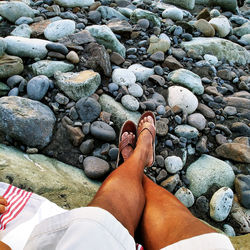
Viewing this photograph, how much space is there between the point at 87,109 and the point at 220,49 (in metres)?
2.34

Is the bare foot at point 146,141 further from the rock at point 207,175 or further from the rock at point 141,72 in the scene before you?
the rock at point 141,72

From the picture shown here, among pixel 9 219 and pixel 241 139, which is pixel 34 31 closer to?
pixel 9 219

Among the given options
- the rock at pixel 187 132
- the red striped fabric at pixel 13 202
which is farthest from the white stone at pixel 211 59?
the red striped fabric at pixel 13 202

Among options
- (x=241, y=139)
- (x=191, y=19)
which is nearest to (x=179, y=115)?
(x=241, y=139)

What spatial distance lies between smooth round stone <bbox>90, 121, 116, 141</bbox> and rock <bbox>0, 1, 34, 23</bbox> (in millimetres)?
1951

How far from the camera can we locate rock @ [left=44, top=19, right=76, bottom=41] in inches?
117

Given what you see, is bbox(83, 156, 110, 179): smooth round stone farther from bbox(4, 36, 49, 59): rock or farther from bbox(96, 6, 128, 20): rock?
bbox(96, 6, 128, 20): rock

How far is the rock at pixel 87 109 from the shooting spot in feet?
7.57

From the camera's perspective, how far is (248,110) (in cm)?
284

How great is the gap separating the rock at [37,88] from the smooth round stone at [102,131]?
55 centimetres

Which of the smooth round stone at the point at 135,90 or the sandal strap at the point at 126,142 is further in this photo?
the smooth round stone at the point at 135,90

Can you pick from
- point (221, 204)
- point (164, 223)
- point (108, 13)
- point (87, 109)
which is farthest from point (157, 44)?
point (164, 223)

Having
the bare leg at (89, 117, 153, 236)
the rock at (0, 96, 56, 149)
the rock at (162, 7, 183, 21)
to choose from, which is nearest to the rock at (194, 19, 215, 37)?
the rock at (162, 7, 183, 21)

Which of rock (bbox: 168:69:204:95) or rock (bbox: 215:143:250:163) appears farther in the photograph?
rock (bbox: 168:69:204:95)
